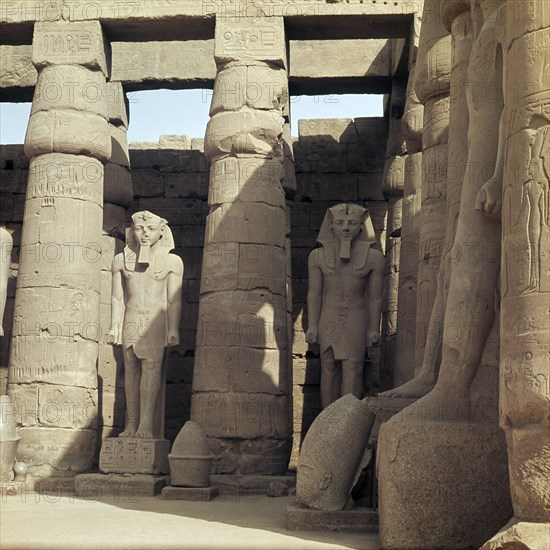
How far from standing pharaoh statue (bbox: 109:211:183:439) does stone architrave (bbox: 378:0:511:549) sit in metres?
5.33

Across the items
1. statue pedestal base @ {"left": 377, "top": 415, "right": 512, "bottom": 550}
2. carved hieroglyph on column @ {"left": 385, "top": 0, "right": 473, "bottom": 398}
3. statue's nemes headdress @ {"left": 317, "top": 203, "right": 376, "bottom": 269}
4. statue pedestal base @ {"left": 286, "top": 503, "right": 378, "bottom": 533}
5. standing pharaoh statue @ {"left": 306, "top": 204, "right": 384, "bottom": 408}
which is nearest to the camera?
statue pedestal base @ {"left": 377, "top": 415, "right": 512, "bottom": 550}

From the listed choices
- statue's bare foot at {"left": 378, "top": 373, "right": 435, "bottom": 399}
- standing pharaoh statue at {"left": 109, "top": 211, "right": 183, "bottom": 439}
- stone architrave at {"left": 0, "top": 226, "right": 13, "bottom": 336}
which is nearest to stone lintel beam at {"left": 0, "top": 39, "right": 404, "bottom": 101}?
stone architrave at {"left": 0, "top": 226, "right": 13, "bottom": 336}

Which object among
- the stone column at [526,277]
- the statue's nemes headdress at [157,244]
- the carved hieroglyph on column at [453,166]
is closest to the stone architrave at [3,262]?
the statue's nemes headdress at [157,244]

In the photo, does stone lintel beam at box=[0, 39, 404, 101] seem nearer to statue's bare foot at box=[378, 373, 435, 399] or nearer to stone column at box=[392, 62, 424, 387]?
stone column at box=[392, 62, 424, 387]

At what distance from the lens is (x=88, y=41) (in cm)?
1257

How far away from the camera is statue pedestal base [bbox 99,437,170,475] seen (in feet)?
35.9

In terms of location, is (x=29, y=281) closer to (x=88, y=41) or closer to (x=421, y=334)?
(x=88, y=41)

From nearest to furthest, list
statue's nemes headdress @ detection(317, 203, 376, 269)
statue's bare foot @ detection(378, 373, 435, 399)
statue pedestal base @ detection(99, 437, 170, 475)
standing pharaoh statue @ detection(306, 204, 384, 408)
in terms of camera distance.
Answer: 1. statue's bare foot @ detection(378, 373, 435, 399)
2. statue pedestal base @ detection(99, 437, 170, 475)
3. standing pharaoh statue @ detection(306, 204, 384, 408)
4. statue's nemes headdress @ detection(317, 203, 376, 269)

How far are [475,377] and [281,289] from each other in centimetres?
580

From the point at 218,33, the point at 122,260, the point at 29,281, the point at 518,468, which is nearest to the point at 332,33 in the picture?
the point at 218,33

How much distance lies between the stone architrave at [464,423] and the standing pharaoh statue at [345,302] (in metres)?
5.50

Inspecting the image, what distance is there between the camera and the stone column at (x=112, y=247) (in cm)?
1388

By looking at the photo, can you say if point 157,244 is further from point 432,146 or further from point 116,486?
point 432,146

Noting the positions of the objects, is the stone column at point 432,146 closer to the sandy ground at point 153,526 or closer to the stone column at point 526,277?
the sandy ground at point 153,526
